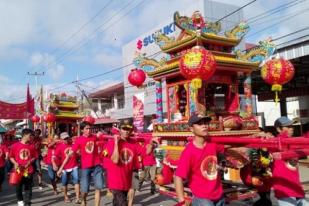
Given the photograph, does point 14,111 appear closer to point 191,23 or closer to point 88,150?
point 88,150

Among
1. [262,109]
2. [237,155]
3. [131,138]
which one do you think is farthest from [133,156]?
[262,109]

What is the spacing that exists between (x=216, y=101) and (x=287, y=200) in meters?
5.38

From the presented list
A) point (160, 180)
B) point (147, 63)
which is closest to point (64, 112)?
point (147, 63)

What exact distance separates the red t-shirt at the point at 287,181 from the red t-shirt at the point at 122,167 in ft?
7.25

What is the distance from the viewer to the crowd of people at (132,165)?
13.5 ft

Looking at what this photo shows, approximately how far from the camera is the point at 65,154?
32.5 ft

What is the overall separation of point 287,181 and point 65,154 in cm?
641

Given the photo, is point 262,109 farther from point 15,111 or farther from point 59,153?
point 59,153

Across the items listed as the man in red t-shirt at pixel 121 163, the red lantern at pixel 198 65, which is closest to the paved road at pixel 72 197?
the red lantern at pixel 198 65

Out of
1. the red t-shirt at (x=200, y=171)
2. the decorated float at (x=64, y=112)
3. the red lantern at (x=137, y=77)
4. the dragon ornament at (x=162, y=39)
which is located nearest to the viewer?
the red t-shirt at (x=200, y=171)

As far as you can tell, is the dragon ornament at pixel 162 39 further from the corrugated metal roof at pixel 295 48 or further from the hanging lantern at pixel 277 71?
the corrugated metal roof at pixel 295 48

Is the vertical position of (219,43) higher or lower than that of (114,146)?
higher

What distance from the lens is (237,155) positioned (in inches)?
212

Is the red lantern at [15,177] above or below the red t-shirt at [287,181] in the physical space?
below
